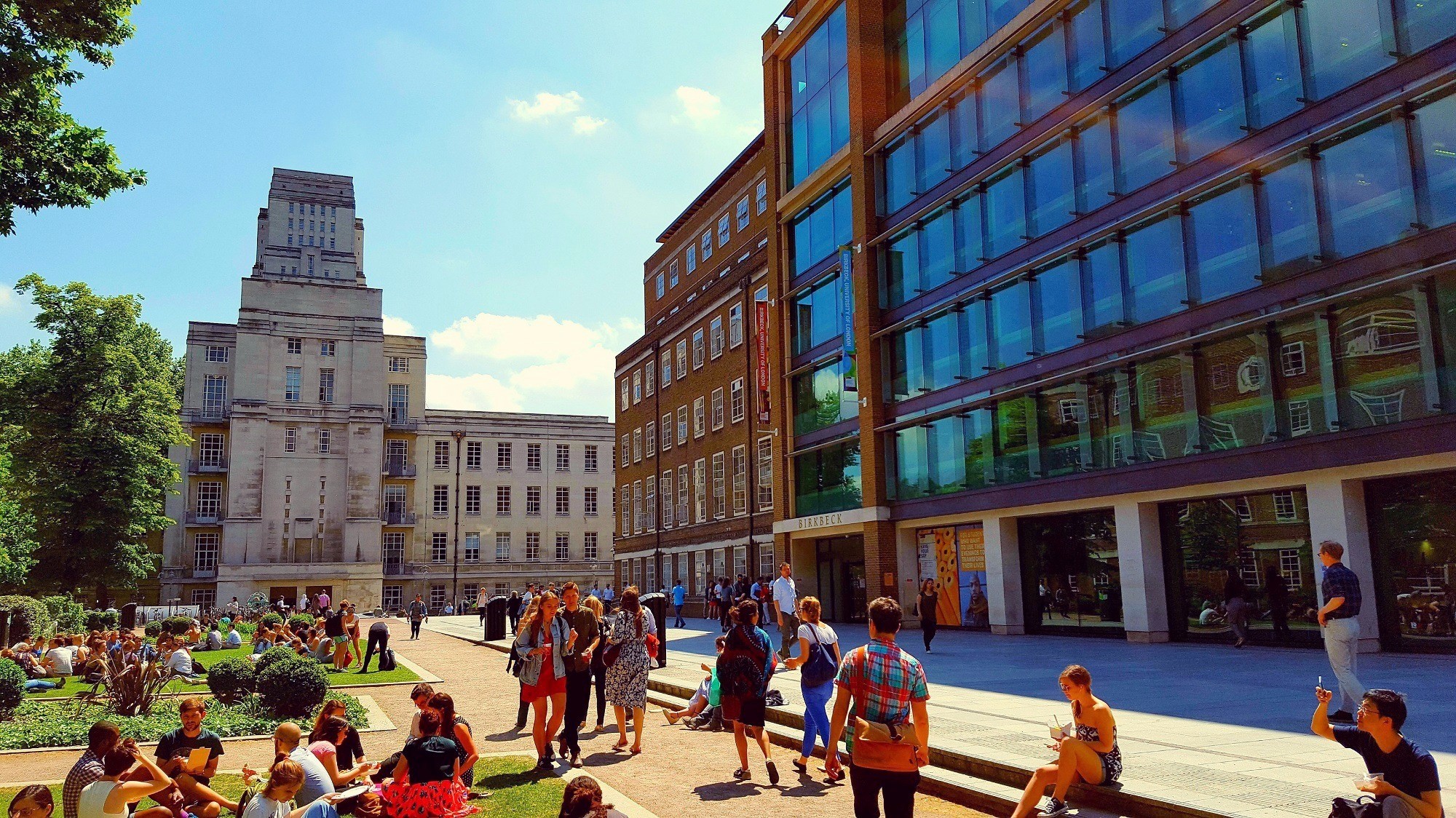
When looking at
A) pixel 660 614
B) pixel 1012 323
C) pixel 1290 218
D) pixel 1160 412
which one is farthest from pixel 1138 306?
pixel 660 614

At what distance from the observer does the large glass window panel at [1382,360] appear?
16.0 meters

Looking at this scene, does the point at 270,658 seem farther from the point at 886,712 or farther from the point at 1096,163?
the point at 1096,163

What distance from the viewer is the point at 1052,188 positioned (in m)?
24.1

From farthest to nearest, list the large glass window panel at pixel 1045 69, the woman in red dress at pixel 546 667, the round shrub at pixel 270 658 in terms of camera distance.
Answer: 1. the large glass window panel at pixel 1045 69
2. the round shrub at pixel 270 658
3. the woman in red dress at pixel 546 667

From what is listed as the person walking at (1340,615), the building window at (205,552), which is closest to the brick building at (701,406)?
the person walking at (1340,615)

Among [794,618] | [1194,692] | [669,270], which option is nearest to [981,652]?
[794,618]

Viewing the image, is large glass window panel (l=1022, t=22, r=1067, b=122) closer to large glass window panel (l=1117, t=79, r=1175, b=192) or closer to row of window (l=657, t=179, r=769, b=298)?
large glass window panel (l=1117, t=79, r=1175, b=192)

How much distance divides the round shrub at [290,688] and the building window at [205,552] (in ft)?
200

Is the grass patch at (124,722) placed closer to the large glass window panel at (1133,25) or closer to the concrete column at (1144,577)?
the concrete column at (1144,577)

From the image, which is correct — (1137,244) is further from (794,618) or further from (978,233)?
(794,618)

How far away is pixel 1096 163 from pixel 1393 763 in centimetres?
1889

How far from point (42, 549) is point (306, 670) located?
40.4 metres

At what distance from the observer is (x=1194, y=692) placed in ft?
42.9

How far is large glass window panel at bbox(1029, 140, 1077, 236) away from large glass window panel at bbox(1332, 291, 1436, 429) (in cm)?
746
